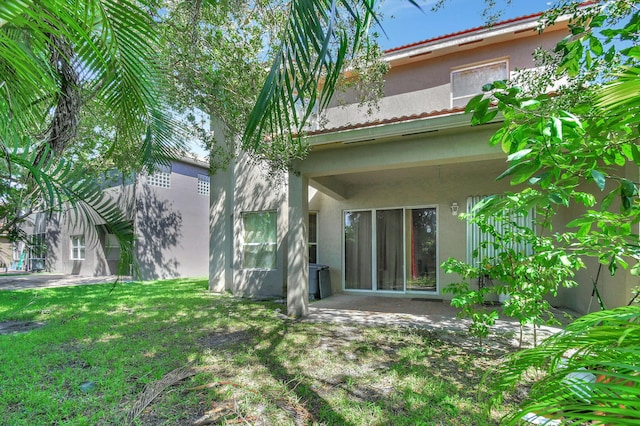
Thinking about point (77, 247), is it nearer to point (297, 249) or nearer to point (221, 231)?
point (221, 231)

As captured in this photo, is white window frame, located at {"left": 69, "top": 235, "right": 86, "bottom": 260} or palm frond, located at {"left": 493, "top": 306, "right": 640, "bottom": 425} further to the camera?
white window frame, located at {"left": 69, "top": 235, "right": 86, "bottom": 260}

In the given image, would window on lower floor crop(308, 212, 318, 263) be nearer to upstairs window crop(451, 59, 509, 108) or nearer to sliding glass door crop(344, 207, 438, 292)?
sliding glass door crop(344, 207, 438, 292)

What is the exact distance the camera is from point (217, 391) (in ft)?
12.3

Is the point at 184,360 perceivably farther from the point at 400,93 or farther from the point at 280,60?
the point at 400,93

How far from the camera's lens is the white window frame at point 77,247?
1883 cm

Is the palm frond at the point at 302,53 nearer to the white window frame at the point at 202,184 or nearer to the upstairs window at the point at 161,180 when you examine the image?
the upstairs window at the point at 161,180

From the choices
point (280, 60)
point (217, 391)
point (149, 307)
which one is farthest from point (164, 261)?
point (280, 60)

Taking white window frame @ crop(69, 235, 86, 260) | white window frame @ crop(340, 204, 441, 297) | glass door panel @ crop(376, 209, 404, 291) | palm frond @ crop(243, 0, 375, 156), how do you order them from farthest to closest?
white window frame @ crop(69, 235, 86, 260), glass door panel @ crop(376, 209, 404, 291), white window frame @ crop(340, 204, 441, 297), palm frond @ crop(243, 0, 375, 156)

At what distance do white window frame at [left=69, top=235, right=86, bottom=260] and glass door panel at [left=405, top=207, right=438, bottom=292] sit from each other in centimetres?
1875

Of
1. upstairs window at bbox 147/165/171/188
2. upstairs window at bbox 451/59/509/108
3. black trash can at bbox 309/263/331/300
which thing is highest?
upstairs window at bbox 451/59/509/108

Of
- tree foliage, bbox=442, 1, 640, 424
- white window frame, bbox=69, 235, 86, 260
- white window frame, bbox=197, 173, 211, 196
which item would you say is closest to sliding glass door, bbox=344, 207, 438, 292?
tree foliage, bbox=442, 1, 640, 424

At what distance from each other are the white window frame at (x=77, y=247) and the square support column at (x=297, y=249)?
17381 mm

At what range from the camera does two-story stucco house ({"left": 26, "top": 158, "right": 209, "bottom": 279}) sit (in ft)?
51.0

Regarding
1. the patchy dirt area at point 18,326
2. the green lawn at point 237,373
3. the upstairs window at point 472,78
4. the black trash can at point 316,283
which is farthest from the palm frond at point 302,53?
the upstairs window at point 472,78
